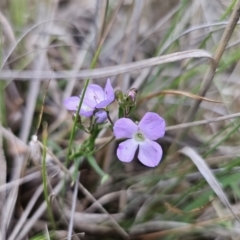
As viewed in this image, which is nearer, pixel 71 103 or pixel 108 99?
pixel 108 99

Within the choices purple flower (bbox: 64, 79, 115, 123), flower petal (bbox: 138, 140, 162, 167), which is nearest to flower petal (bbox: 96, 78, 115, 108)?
purple flower (bbox: 64, 79, 115, 123)

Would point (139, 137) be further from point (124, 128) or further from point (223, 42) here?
point (223, 42)

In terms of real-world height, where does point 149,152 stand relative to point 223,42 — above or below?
below

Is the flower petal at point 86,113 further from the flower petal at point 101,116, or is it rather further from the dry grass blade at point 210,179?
the dry grass blade at point 210,179

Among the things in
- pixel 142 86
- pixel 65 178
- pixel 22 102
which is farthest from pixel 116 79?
pixel 65 178

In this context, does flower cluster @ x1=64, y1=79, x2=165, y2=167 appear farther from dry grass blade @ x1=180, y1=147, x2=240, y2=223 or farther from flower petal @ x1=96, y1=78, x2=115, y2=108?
dry grass blade @ x1=180, y1=147, x2=240, y2=223

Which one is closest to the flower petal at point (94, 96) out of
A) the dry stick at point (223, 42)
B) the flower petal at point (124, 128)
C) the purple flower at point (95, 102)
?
the purple flower at point (95, 102)

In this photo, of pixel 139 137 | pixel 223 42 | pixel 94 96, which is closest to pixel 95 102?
pixel 94 96
